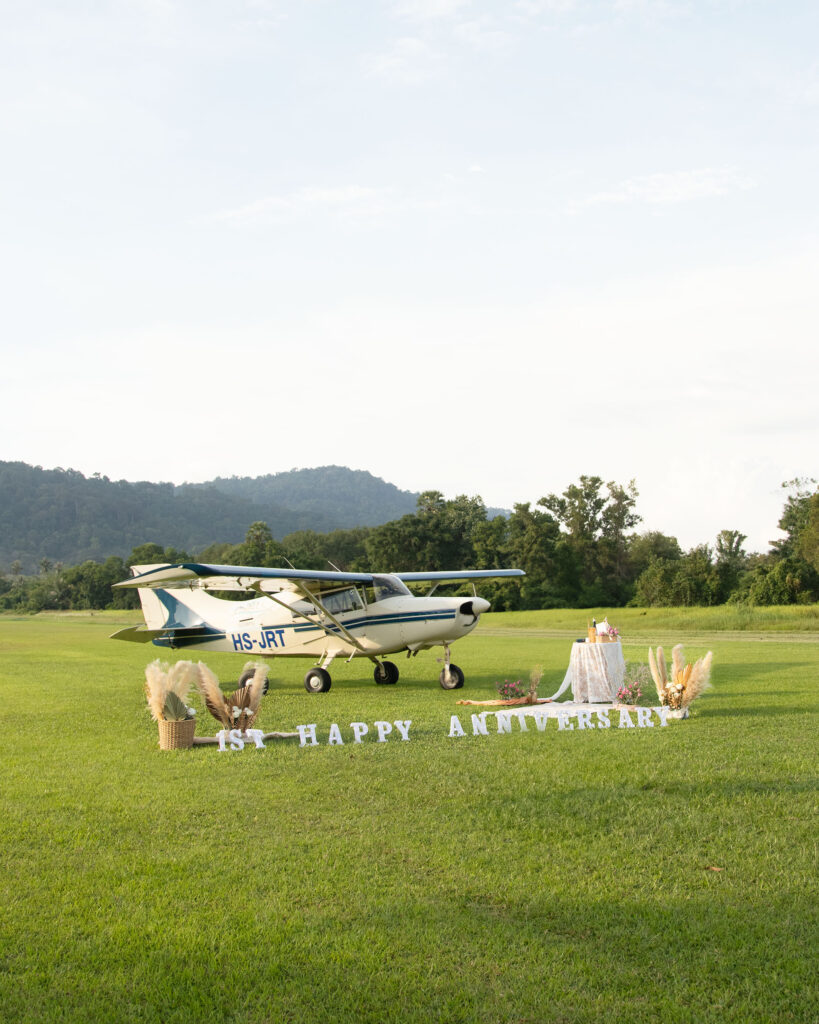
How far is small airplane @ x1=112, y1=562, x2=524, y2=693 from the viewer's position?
1542cm

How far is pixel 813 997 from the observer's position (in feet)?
11.5

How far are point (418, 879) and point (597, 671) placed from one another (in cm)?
816

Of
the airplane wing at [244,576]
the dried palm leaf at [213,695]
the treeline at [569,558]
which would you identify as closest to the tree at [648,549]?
the treeline at [569,558]

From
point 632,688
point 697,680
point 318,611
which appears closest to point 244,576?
point 318,611

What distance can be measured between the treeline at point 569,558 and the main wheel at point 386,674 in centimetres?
4238

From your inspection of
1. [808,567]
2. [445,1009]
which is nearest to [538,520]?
[808,567]

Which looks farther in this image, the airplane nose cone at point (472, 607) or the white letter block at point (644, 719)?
the airplane nose cone at point (472, 607)

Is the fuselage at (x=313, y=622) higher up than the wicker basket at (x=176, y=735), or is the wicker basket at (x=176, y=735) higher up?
the fuselage at (x=313, y=622)

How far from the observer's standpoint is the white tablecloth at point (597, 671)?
12570 mm

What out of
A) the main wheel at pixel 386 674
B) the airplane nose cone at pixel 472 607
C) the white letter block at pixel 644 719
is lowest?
the main wheel at pixel 386 674

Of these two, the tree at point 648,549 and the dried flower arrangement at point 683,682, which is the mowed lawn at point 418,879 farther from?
the tree at point 648,549

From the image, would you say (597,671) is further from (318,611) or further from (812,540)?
(812,540)

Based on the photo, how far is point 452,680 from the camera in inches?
622

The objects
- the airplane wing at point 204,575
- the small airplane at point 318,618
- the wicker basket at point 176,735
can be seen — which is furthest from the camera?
the small airplane at point 318,618
